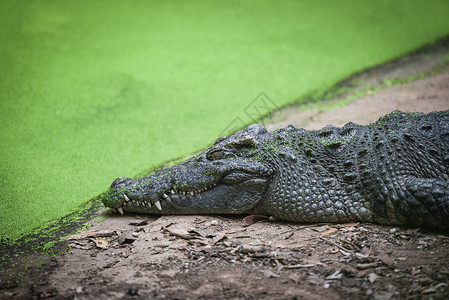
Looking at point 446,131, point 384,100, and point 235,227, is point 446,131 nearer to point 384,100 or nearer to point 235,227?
point 235,227

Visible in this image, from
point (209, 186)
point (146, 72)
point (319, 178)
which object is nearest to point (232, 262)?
point (209, 186)

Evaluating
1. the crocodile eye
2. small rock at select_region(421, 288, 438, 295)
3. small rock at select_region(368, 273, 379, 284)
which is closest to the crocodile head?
the crocodile eye

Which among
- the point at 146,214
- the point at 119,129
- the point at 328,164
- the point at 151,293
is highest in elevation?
the point at 119,129

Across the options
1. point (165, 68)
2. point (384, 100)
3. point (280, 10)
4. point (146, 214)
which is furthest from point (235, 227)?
point (280, 10)

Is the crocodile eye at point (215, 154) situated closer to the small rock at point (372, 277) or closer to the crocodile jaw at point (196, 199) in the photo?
the crocodile jaw at point (196, 199)

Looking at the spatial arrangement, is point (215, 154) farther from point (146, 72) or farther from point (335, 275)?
point (146, 72)

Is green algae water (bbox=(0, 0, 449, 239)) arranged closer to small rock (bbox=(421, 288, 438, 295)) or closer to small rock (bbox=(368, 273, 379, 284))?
small rock (bbox=(368, 273, 379, 284))

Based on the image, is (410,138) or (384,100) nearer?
(410,138)
